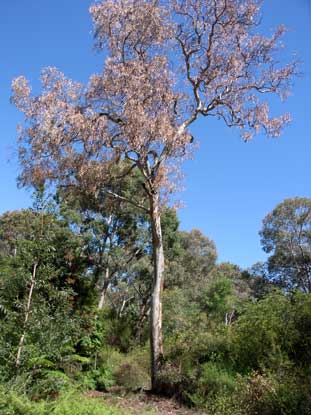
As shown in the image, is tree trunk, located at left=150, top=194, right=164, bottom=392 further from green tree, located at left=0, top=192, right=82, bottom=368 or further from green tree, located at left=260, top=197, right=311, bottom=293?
green tree, located at left=260, top=197, right=311, bottom=293

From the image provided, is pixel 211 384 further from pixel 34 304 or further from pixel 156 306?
pixel 34 304

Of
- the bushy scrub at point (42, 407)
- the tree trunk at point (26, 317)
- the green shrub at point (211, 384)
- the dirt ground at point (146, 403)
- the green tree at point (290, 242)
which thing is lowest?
the dirt ground at point (146, 403)

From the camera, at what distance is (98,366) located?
11.3 meters

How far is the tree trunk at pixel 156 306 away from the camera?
379 inches

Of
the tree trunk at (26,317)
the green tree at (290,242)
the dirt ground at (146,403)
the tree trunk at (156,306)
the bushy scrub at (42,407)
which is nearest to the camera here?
the bushy scrub at (42,407)

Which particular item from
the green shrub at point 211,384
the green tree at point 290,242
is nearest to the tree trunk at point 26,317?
the green shrub at point 211,384

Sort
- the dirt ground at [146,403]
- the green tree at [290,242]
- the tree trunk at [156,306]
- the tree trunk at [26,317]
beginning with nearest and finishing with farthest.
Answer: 1. the tree trunk at [26,317]
2. the dirt ground at [146,403]
3. the tree trunk at [156,306]
4. the green tree at [290,242]

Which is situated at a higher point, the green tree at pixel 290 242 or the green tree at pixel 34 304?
the green tree at pixel 290 242

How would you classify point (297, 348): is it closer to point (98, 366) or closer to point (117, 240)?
point (98, 366)

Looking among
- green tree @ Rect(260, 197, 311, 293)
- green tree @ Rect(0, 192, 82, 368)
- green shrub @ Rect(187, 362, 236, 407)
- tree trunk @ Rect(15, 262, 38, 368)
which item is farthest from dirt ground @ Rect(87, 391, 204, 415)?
green tree @ Rect(260, 197, 311, 293)

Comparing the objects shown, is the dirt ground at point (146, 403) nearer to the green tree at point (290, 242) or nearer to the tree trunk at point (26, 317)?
the tree trunk at point (26, 317)

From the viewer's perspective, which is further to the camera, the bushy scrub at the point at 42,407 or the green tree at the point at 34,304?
the green tree at the point at 34,304

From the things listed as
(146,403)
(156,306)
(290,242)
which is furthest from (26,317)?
(290,242)

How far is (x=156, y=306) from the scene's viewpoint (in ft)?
34.1
